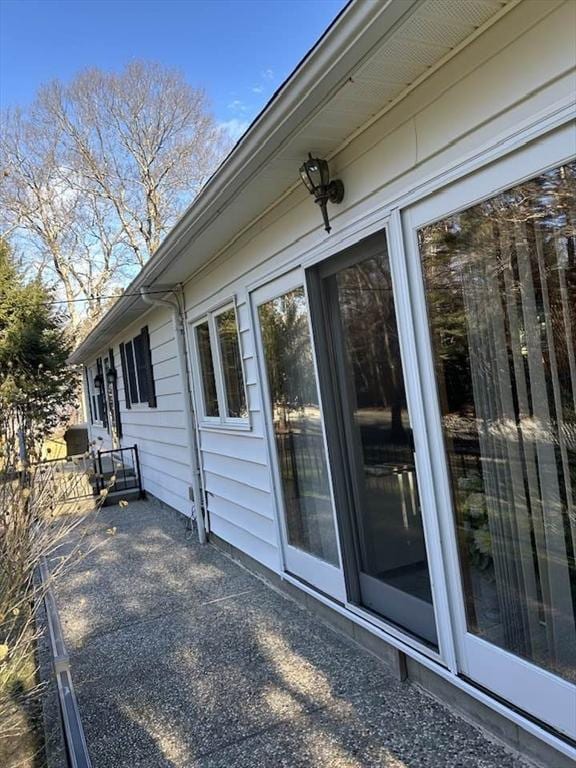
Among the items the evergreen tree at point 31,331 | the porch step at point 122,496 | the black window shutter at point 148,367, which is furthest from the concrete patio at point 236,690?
the evergreen tree at point 31,331

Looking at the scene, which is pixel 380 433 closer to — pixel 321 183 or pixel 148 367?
pixel 321 183

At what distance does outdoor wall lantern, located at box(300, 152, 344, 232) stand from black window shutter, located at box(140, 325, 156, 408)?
15.6 feet

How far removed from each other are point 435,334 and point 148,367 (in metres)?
5.55

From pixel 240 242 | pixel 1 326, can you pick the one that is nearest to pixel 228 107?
pixel 1 326

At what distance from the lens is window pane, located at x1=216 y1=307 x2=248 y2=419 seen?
4.45 m

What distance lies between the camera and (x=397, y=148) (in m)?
2.41

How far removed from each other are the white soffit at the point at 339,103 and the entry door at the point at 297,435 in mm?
553

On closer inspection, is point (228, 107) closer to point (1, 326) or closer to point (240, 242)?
point (1, 326)

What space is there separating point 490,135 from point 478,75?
0.76 ft

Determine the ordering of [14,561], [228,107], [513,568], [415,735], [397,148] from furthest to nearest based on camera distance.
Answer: [228,107], [14,561], [397,148], [415,735], [513,568]

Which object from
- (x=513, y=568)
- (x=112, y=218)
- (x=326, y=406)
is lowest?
(x=513, y=568)

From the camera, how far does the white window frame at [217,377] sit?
171 inches

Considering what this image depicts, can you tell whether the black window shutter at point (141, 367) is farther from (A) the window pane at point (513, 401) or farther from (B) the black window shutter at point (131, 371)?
(A) the window pane at point (513, 401)

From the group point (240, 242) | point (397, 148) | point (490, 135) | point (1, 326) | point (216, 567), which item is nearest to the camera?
point (490, 135)
